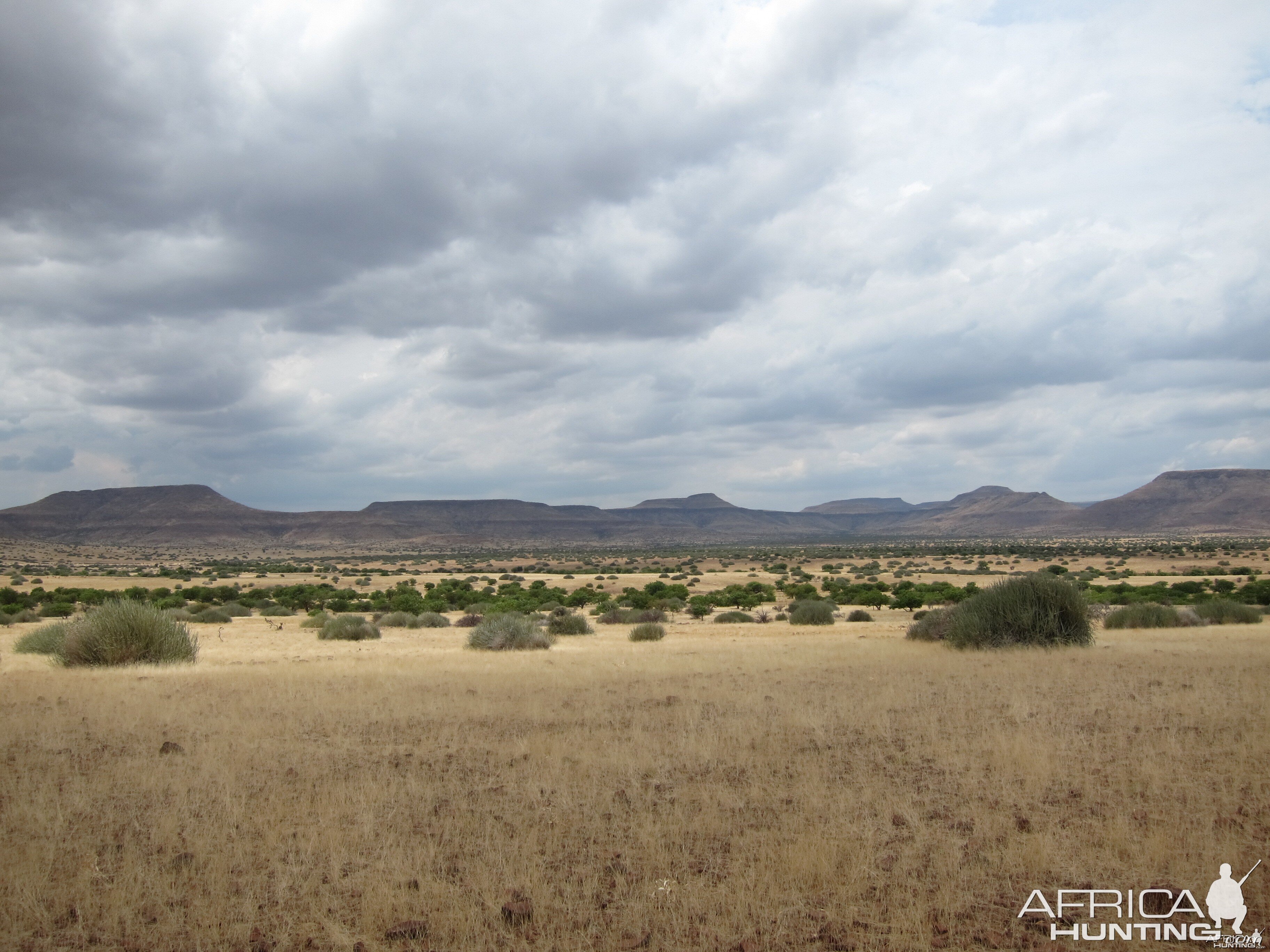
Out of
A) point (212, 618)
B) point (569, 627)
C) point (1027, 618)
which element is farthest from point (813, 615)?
point (212, 618)

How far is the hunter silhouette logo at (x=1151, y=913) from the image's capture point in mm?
5496

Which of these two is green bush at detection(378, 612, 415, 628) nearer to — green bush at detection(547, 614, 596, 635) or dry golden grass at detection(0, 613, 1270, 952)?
green bush at detection(547, 614, 596, 635)

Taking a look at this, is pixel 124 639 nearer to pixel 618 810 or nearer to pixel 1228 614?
pixel 618 810

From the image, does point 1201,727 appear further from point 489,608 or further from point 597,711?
point 489,608

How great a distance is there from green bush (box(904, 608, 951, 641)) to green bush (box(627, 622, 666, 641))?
26.9 feet

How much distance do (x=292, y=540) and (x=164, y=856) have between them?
627 ft

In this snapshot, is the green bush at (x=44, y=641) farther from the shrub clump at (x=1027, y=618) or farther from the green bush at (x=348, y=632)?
the shrub clump at (x=1027, y=618)

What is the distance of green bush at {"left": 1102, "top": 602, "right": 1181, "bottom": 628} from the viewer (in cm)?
2998

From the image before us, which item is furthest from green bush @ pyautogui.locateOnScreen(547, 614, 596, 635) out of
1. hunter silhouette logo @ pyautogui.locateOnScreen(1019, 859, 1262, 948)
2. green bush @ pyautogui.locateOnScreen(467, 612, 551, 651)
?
hunter silhouette logo @ pyautogui.locateOnScreen(1019, 859, 1262, 948)

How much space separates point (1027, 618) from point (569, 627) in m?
15.9

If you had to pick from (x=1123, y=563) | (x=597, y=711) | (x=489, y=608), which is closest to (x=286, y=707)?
(x=597, y=711)

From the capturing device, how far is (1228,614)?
31.6m

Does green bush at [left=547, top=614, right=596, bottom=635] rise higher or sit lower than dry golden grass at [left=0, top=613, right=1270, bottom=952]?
lower

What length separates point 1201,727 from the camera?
11.1 metres
